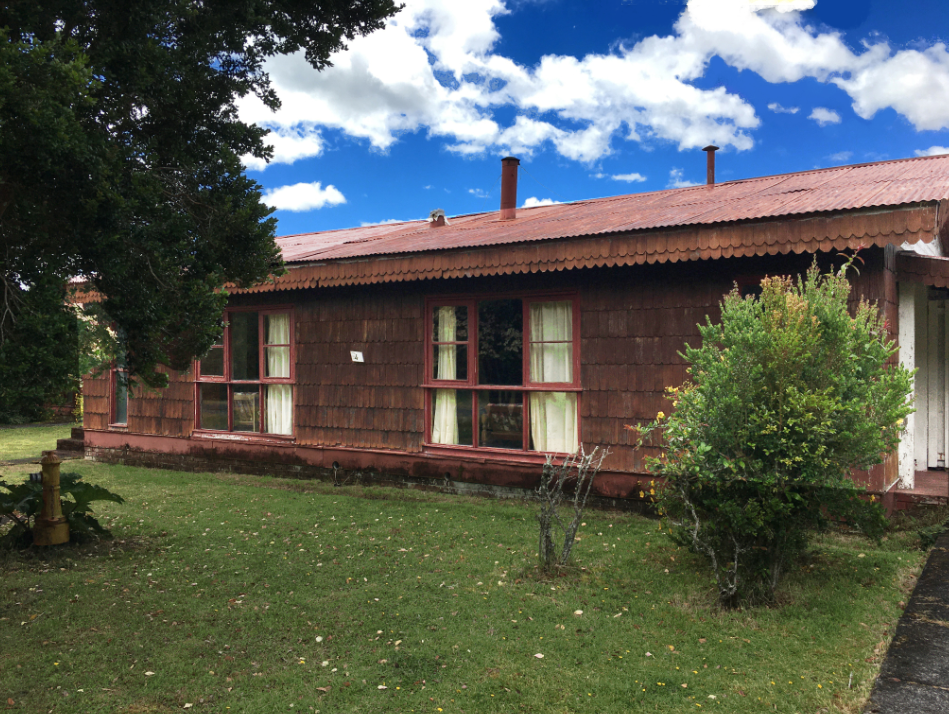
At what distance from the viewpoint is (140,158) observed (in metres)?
5.38

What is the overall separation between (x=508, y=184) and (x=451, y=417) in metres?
4.93

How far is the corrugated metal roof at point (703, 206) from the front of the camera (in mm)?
6833

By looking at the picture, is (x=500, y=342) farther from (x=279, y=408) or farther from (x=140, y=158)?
(x=140, y=158)

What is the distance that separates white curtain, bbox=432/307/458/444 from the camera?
367 inches

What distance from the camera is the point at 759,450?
4.73m

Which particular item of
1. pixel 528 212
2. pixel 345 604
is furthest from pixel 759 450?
pixel 528 212

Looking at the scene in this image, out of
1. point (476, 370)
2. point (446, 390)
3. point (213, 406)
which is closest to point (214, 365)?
point (213, 406)

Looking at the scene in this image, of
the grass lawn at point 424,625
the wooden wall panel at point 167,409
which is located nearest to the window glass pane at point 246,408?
the wooden wall panel at point 167,409

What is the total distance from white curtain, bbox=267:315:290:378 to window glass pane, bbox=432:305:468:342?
9.39 ft

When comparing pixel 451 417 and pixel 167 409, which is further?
pixel 167 409

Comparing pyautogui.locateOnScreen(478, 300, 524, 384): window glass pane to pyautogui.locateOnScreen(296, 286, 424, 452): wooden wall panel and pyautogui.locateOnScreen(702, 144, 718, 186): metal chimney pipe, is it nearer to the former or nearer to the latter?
pyautogui.locateOnScreen(296, 286, 424, 452): wooden wall panel

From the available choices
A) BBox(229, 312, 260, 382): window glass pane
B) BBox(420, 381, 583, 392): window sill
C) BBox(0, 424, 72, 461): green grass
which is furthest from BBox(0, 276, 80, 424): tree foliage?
BBox(0, 424, 72, 461): green grass

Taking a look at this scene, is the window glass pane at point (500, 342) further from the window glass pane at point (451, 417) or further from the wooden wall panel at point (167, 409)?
the wooden wall panel at point (167, 409)

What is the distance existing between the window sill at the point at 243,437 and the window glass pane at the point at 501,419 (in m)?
3.43
